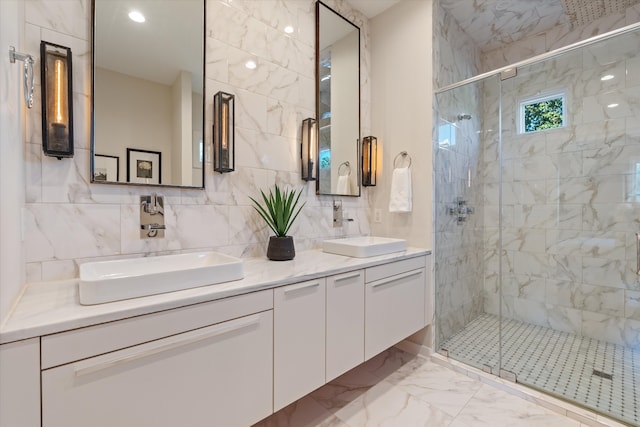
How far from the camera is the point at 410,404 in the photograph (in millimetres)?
1779

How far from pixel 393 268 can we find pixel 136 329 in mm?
1500

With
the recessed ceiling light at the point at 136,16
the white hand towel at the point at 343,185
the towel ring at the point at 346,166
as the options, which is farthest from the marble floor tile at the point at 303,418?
the recessed ceiling light at the point at 136,16

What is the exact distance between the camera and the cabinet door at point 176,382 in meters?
0.88

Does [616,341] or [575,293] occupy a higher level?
[575,293]

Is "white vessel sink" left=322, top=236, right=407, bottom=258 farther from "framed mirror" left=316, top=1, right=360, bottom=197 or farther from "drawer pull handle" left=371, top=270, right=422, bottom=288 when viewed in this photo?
"framed mirror" left=316, top=1, right=360, bottom=197

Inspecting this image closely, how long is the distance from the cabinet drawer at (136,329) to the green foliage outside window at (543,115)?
9.96ft

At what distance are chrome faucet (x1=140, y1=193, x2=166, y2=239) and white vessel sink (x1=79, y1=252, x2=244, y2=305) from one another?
0.46 ft

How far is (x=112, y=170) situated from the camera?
142 cm

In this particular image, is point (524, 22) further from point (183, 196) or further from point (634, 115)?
point (183, 196)

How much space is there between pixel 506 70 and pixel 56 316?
113 inches

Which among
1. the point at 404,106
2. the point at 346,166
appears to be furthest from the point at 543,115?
the point at 346,166

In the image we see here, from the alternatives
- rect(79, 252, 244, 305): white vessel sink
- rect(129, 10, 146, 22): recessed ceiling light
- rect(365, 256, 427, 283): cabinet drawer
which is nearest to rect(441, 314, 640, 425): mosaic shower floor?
rect(365, 256, 427, 283): cabinet drawer

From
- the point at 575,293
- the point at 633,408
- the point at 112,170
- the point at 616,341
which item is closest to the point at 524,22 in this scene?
the point at 575,293

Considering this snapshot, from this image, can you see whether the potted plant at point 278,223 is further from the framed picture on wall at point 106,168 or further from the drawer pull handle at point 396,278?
the framed picture on wall at point 106,168
